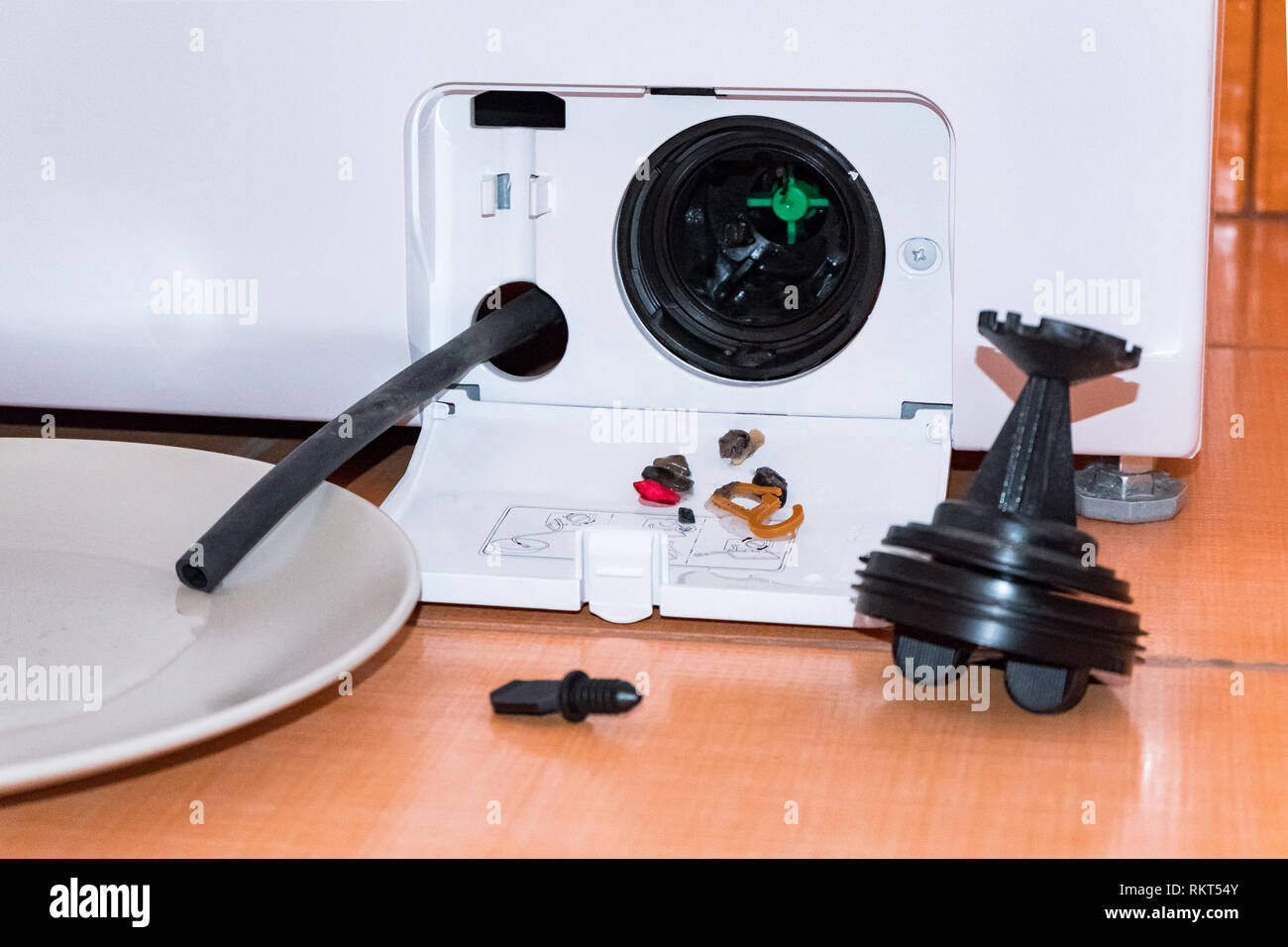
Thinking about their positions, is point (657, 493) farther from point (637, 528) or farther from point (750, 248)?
point (750, 248)

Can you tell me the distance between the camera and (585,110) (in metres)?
0.71

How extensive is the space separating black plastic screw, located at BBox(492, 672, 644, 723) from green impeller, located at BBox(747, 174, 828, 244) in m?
0.35

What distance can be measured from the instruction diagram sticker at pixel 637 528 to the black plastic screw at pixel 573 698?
0.10 m

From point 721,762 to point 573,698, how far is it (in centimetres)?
6

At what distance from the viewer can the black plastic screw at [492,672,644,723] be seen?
1.66 ft

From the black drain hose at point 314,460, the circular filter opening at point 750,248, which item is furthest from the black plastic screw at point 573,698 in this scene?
the circular filter opening at point 750,248

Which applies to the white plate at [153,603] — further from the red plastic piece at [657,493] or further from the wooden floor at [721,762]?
the red plastic piece at [657,493]

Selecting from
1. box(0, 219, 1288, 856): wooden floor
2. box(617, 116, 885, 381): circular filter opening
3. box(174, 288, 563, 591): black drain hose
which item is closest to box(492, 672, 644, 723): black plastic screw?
box(0, 219, 1288, 856): wooden floor

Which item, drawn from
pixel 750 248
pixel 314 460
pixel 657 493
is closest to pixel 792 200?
pixel 750 248

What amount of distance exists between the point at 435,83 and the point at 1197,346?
14.7 inches

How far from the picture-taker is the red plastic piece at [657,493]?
2.16 feet


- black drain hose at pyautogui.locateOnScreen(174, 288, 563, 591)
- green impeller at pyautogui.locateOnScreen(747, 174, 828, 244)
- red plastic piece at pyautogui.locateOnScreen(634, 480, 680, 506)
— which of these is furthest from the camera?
green impeller at pyautogui.locateOnScreen(747, 174, 828, 244)

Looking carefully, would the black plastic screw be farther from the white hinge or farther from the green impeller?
the green impeller
